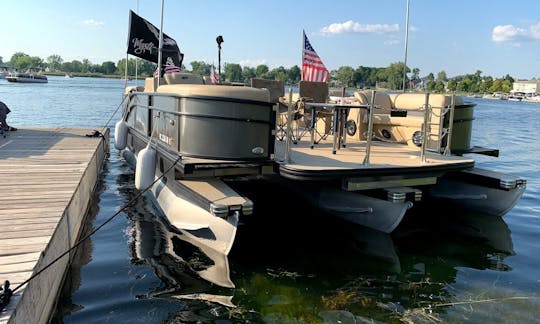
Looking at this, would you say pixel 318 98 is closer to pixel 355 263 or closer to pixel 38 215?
pixel 355 263

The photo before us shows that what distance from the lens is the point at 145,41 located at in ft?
32.4

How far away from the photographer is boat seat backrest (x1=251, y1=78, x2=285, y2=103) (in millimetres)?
9297

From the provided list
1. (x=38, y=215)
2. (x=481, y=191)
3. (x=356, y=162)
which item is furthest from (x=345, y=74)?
(x=38, y=215)

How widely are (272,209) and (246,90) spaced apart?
2944 millimetres

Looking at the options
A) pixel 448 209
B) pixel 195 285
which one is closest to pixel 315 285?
pixel 195 285

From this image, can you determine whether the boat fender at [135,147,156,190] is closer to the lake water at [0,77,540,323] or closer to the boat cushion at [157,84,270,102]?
the lake water at [0,77,540,323]

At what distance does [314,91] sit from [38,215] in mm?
5992

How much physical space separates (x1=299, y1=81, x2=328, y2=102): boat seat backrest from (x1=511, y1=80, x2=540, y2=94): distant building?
149013 mm

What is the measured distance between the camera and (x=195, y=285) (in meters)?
4.95

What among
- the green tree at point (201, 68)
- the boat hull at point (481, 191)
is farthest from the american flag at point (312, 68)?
the green tree at point (201, 68)

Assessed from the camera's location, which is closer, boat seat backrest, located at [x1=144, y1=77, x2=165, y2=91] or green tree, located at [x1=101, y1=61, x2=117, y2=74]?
boat seat backrest, located at [x1=144, y1=77, x2=165, y2=91]

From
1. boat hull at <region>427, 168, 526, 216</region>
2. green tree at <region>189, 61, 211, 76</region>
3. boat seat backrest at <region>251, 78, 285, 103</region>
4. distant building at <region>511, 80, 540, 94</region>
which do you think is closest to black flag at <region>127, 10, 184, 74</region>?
boat seat backrest at <region>251, 78, 285, 103</region>

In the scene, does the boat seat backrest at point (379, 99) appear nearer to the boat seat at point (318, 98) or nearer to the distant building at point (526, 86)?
the boat seat at point (318, 98)

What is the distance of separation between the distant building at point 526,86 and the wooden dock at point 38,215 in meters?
153
